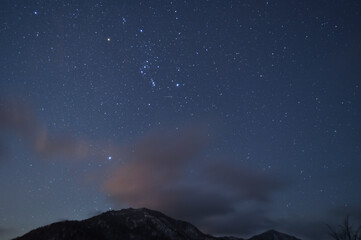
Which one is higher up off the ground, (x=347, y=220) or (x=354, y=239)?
(x=347, y=220)

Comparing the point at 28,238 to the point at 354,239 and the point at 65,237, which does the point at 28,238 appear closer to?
the point at 65,237

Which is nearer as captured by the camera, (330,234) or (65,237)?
(330,234)

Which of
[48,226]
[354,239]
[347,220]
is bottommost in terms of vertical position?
[354,239]

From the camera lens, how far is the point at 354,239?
31.0 meters

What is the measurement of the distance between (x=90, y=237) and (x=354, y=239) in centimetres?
20354

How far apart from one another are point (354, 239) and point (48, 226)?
20533 centimetres

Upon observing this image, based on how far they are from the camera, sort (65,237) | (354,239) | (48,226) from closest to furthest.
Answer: (354,239)
(65,237)
(48,226)

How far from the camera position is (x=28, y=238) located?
17575 cm

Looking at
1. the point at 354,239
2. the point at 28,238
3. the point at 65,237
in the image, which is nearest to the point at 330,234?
the point at 354,239

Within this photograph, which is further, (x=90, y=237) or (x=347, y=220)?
(x=90, y=237)

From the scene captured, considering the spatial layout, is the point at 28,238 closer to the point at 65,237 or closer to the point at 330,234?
the point at 65,237

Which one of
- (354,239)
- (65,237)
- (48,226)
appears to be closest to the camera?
(354,239)

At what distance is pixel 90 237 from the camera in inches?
7726

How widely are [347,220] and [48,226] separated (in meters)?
205
